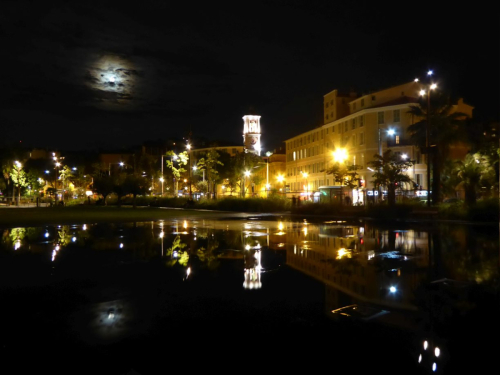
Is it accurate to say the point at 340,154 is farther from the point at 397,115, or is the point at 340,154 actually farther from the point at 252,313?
the point at 252,313

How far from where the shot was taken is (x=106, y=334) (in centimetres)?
664

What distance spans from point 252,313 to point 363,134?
6351 centimetres

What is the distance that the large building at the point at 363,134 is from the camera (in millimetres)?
62875

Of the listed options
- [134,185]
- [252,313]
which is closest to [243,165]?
[134,185]

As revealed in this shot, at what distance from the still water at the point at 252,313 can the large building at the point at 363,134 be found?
4021 cm

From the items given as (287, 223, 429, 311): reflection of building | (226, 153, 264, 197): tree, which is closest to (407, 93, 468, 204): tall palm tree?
(287, 223, 429, 311): reflection of building

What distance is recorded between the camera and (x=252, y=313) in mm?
7699

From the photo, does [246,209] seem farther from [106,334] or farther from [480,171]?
[106,334]

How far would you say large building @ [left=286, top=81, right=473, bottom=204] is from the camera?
62.9 m

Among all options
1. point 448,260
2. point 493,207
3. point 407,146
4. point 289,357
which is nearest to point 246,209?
point 407,146

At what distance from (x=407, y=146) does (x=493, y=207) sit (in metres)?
34.7

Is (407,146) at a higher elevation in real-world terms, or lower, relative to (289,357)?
higher

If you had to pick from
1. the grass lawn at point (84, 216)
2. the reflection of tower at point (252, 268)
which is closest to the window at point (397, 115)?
the grass lawn at point (84, 216)

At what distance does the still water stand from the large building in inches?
1583
